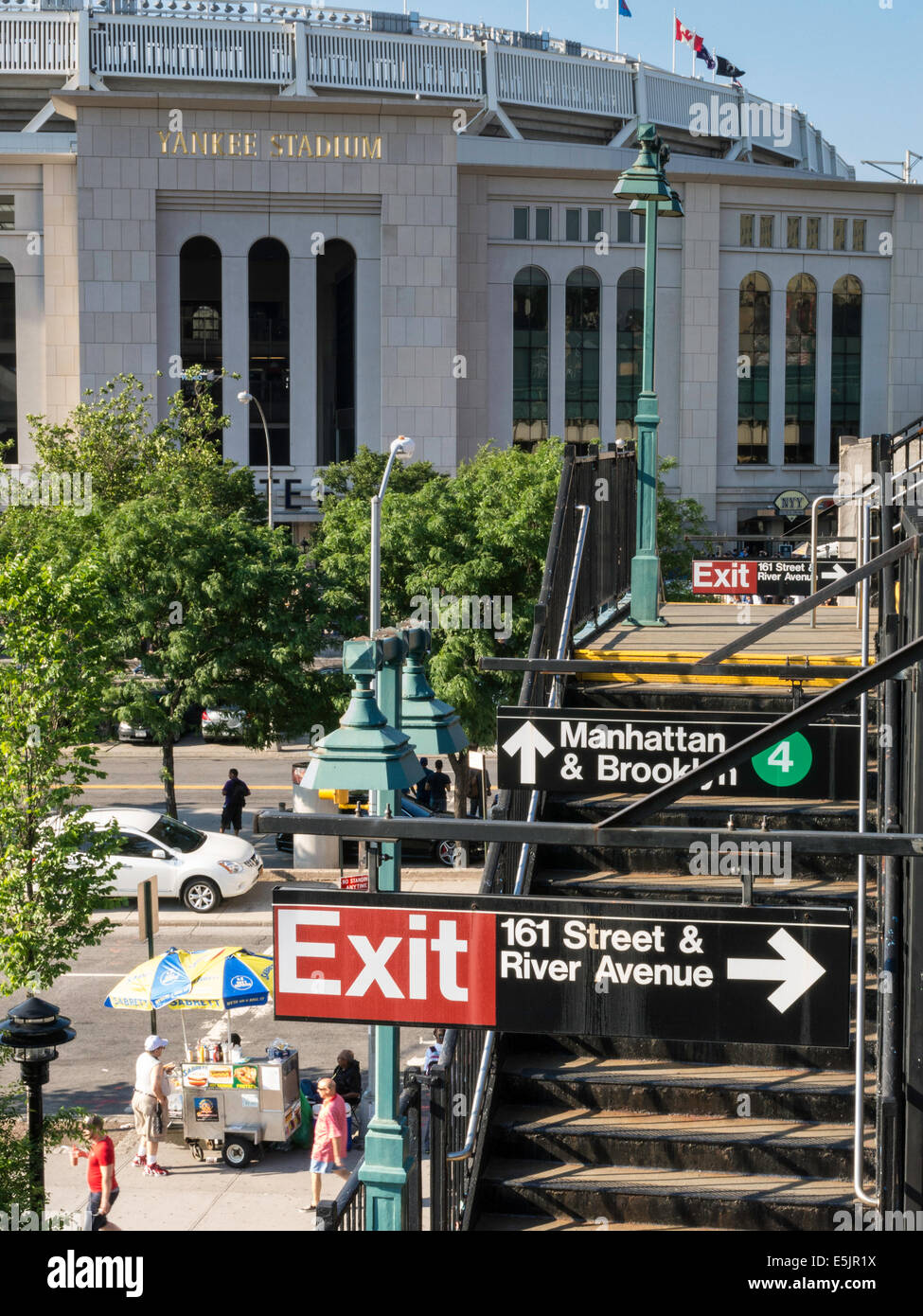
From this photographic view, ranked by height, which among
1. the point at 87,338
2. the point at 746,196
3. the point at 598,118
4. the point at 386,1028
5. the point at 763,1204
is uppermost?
the point at 598,118

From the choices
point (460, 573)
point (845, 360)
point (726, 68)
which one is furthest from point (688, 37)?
point (460, 573)

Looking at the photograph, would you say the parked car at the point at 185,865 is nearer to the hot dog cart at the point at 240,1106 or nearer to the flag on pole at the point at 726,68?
the hot dog cart at the point at 240,1106

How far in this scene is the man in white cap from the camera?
45.9 ft

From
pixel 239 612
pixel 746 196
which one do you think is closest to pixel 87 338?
pixel 746 196

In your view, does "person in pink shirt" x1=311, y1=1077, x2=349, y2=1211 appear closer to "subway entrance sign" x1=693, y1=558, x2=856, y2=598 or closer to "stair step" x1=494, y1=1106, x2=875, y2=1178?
"subway entrance sign" x1=693, y1=558, x2=856, y2=598

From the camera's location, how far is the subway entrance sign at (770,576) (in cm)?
1451

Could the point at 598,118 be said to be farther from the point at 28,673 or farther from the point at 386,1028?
the point at 386,1028

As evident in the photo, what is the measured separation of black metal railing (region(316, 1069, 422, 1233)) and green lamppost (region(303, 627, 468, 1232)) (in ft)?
Result: 0.28

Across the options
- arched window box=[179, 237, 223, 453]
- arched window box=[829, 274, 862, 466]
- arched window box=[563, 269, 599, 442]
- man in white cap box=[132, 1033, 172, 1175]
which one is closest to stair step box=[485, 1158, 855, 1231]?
man in white cap box=[132, 1033, 172, 1175]

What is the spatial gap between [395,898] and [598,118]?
100065mm

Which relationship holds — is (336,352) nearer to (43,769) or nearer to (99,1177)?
(43,769)

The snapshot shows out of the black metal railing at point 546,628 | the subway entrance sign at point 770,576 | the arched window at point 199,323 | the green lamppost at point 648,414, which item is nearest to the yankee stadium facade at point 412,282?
the arched window at point 199,323

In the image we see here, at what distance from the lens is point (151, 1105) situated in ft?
45.6

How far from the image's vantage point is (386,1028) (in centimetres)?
606
